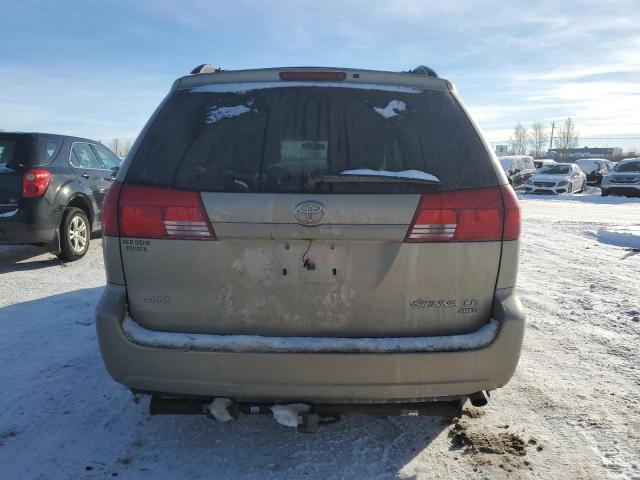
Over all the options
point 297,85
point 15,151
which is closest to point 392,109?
point 297,85

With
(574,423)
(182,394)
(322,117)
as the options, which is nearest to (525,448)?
(574,423)

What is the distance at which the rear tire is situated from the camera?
702 cm

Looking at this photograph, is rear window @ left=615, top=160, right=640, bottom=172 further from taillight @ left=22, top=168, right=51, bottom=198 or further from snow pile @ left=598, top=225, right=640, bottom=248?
taillight @ left=22, top=168, right=51, bottom=198

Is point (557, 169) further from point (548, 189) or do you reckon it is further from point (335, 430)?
point (335, 430)

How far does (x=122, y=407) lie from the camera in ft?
10.3

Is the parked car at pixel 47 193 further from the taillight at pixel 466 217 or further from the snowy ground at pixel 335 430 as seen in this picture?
the taillight at pixel 466 217

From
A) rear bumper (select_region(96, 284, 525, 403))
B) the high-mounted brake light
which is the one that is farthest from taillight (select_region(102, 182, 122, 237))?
the high-mounted brake light

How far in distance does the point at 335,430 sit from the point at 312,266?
48.9 inches

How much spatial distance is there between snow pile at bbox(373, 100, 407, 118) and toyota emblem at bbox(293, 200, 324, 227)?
Answer: 2.01 feet

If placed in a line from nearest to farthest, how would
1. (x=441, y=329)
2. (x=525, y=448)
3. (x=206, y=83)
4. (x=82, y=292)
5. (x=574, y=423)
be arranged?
(x=441, y=329) < (x=206, y=83) < (x=525, y=448) < (x=574, y=423) < (x=82, y=292)

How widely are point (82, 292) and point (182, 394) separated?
391 cm

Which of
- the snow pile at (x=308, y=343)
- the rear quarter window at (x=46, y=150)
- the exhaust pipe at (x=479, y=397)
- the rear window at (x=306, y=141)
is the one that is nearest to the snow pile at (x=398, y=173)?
the rear window at (x=306, y=141)

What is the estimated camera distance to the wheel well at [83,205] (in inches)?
289

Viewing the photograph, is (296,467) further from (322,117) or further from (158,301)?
(322,117)
